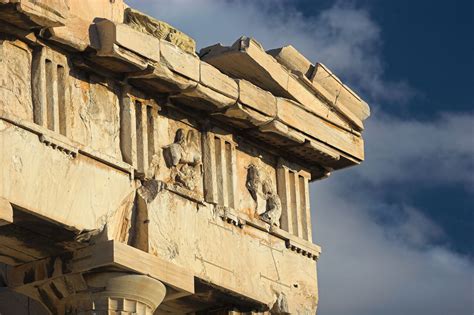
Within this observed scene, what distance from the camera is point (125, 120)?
18.8 m

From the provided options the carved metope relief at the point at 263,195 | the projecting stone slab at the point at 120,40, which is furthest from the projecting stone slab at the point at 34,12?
the carved metope relief at the point at 263,195

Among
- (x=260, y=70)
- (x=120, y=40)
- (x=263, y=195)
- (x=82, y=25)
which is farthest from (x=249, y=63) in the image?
(x=82, y=25)

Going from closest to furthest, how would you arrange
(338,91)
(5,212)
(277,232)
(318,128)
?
(5,212)
(277,232)
(318,128)
(338,91)

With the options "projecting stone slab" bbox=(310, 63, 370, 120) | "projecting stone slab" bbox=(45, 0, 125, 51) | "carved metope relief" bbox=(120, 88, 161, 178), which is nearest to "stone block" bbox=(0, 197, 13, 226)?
"projecting stone slab" bbox=(45, 0, 125, 51)

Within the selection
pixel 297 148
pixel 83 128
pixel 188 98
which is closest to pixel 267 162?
pixel 297 148

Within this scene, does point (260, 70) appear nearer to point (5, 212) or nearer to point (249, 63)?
point (249, 63)

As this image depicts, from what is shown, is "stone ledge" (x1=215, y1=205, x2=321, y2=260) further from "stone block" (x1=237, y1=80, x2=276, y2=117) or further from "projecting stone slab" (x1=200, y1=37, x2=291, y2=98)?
"projecting stone slab" (x1=200, y1=37, x2=291, y2=98)

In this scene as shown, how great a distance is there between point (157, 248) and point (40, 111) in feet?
5.75

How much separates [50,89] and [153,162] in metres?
1.42

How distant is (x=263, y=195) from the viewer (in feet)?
66.8

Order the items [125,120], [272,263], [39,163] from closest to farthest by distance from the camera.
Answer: [39,163]
[125,120]
[272,263]

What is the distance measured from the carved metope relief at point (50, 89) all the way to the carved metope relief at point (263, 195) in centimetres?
272

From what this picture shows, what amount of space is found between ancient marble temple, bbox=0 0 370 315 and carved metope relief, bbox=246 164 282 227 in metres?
0.02

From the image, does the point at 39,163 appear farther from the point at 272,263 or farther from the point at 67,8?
the point at 272,263
